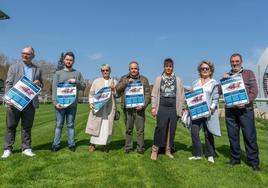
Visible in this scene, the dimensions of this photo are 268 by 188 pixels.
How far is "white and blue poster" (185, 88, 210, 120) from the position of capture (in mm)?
6949

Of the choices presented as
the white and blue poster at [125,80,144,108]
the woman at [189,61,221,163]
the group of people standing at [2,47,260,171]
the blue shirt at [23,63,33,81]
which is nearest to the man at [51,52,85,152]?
the group of people standing at [2,47,260,171]

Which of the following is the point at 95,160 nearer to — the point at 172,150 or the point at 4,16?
the point at 172,150

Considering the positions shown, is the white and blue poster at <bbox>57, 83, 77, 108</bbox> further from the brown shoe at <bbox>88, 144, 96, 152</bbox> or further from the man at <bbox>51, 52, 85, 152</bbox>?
the brown shoe at <bbox>88, 144, 96, 152</bbox>

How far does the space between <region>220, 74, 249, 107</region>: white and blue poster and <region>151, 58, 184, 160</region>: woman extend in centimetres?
101

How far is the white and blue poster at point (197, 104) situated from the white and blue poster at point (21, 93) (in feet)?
10.3

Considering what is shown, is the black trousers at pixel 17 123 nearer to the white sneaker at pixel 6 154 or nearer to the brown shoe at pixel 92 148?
the white sneaker at pixel 6 154

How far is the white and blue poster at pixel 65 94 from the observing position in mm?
7477

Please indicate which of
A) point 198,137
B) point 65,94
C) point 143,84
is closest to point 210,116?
point 198,137

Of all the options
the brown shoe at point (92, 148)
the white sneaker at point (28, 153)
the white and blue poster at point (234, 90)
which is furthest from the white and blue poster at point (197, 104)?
the white sneaker at point (28, 153)

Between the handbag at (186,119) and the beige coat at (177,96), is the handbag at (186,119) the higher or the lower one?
the lower one

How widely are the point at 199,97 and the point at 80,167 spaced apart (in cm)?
268

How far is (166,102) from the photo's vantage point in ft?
23.6

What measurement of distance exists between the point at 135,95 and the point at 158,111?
25.0 inches

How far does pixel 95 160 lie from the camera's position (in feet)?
22.7
